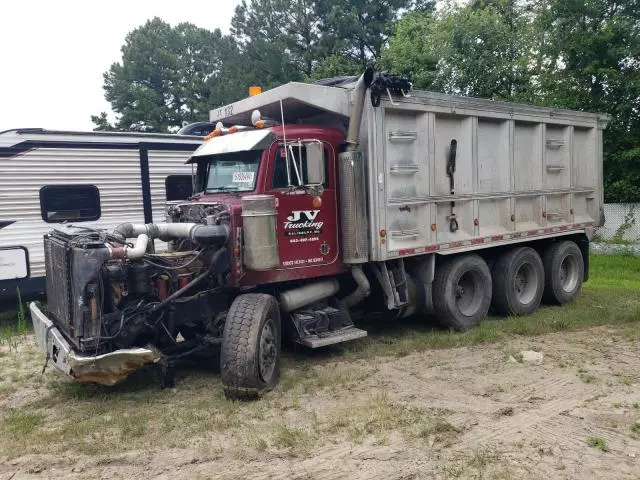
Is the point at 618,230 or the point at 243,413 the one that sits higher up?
the point at 618,230

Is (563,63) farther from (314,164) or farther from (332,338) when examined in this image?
(332,338)

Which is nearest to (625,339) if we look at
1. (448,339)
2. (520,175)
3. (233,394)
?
(448,339)

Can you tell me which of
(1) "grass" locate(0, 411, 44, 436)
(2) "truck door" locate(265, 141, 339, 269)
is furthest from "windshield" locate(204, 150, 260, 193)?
(1) "grass" locate(0, 411, 44, 436)

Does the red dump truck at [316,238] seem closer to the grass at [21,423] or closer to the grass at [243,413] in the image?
the grass at [243,413]

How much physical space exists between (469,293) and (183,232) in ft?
15.1

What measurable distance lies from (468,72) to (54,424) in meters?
16.9

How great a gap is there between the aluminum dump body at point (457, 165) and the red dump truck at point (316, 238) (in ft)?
0.09

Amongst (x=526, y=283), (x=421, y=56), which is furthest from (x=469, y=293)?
(x=421, y=56)

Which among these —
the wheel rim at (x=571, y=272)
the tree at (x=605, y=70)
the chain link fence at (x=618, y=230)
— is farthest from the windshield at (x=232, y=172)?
the tree at (x=605, y=70)

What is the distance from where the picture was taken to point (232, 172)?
7.08 m

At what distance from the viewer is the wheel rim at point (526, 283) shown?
9.75 m

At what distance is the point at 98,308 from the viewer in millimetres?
5469

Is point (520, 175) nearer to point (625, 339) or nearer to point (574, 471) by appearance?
point (625, 339)

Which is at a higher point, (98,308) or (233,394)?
(98,308)
